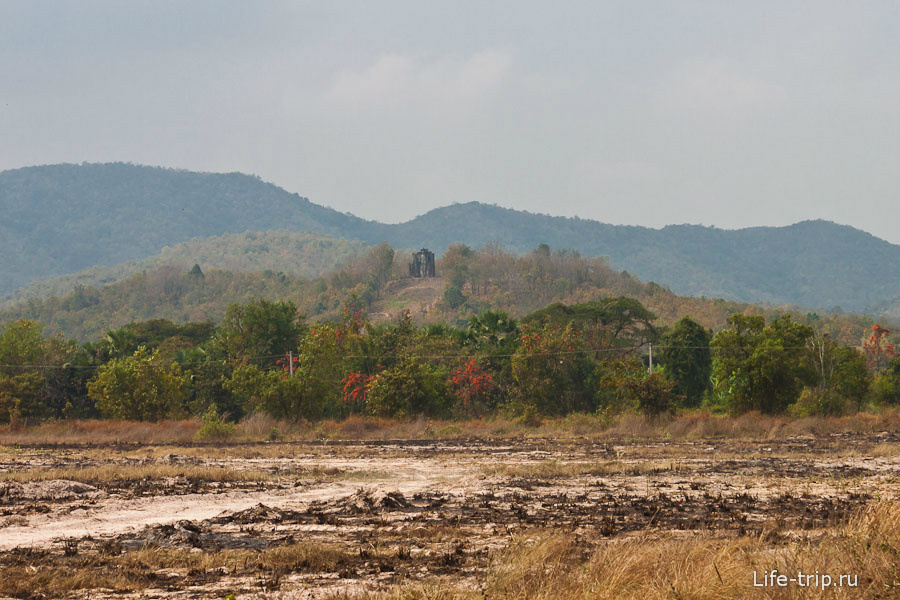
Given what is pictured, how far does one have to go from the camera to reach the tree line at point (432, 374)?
4597 centimetres

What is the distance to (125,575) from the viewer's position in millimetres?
10945

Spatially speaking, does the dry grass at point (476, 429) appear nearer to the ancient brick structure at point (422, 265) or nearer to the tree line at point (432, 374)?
the tree line at point (432, 374)

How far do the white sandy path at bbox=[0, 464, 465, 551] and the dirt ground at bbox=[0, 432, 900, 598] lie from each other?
50mm

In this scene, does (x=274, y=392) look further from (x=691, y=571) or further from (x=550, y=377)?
(x=691, y=571)

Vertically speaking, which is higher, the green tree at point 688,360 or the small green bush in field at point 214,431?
the green tree at point 688,360

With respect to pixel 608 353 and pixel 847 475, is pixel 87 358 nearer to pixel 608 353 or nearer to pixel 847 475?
pixel 608 353

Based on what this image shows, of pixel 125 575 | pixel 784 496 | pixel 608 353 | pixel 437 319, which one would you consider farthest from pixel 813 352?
pixel 437 319

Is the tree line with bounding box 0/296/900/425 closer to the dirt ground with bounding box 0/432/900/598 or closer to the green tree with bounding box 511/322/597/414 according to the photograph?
the green tree with bounding box 511/322/597/414

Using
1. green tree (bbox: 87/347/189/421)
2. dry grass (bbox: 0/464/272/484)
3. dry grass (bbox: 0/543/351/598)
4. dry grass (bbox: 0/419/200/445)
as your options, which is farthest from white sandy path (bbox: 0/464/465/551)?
green tree (bbox: 87/347/189/421)

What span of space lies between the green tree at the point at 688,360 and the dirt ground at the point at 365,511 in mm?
26719

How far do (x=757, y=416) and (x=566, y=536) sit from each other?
34135 mm

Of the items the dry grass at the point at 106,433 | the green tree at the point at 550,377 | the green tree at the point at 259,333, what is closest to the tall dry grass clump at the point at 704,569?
the dry grass at the point at 106,433

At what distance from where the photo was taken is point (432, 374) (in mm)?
51188

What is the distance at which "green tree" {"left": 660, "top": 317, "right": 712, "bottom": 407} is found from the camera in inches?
2281
